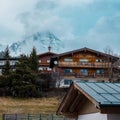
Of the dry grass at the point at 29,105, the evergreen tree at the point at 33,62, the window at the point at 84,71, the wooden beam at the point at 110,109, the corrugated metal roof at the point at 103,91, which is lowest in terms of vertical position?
the dry grass at the point at 29,105

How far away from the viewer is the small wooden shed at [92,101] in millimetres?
8012

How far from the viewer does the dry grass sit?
42.4 metres

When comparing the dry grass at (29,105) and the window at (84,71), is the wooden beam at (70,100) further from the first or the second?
the window at (84,71)

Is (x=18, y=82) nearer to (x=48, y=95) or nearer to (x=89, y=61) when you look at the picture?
(x=48, y=95)

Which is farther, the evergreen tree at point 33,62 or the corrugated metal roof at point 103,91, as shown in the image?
the evergreen tree at point 33,62

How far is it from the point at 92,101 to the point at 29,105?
39.0 metres

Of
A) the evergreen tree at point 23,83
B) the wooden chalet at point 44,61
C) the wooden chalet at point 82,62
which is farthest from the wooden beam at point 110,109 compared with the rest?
the wooden chalet at point 44,61

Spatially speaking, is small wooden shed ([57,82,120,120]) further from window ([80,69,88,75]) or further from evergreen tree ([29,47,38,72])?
window ([80,69,88,75])

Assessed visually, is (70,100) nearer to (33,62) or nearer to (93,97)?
(93,97)

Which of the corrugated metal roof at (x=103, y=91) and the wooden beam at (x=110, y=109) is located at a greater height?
the corrugated metal roof at (x=103, y=91)

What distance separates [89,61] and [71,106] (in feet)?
188

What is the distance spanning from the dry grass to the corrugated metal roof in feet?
106

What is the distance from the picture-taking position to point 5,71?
59344mm

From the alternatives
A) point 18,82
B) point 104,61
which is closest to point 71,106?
point 18,82
